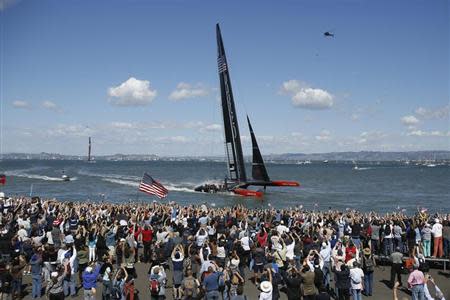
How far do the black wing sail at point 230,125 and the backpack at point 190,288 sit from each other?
3645 centimetres

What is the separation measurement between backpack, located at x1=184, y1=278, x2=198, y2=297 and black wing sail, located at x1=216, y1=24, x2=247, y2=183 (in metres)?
36.5

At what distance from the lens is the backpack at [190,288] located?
30.5 ft

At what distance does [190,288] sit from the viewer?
9281 mm

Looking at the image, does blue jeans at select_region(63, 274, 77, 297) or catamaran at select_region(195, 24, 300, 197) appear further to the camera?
catamaran at select_region(195, 24, 300, 197)

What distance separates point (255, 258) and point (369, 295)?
3.26 metres

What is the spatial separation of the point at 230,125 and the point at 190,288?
3740 centimetres

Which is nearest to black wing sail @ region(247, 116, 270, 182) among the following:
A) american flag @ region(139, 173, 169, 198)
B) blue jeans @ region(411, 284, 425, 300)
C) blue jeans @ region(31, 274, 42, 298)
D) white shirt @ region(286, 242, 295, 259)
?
american flag @ region(139, 173, 169, 198)

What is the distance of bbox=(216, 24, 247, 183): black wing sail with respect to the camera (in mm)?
45844

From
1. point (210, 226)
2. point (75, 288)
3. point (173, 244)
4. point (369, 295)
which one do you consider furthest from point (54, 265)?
point (369, 295)

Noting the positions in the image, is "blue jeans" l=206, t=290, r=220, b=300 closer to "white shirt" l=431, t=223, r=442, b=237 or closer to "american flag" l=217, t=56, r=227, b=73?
"white shirt" l=431, t=223, r=442, b=237

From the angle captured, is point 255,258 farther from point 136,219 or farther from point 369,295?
point 136,219

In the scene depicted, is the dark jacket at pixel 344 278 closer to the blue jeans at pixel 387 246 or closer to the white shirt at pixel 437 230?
the blue jeans at pixel 387 246

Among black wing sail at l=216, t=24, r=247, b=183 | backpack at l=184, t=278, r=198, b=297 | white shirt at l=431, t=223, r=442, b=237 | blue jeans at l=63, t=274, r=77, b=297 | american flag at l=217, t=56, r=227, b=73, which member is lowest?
blue jeans at l=63, t=274, r=77, b=297

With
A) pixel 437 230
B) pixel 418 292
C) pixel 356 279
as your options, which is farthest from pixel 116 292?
pixel 437 230
